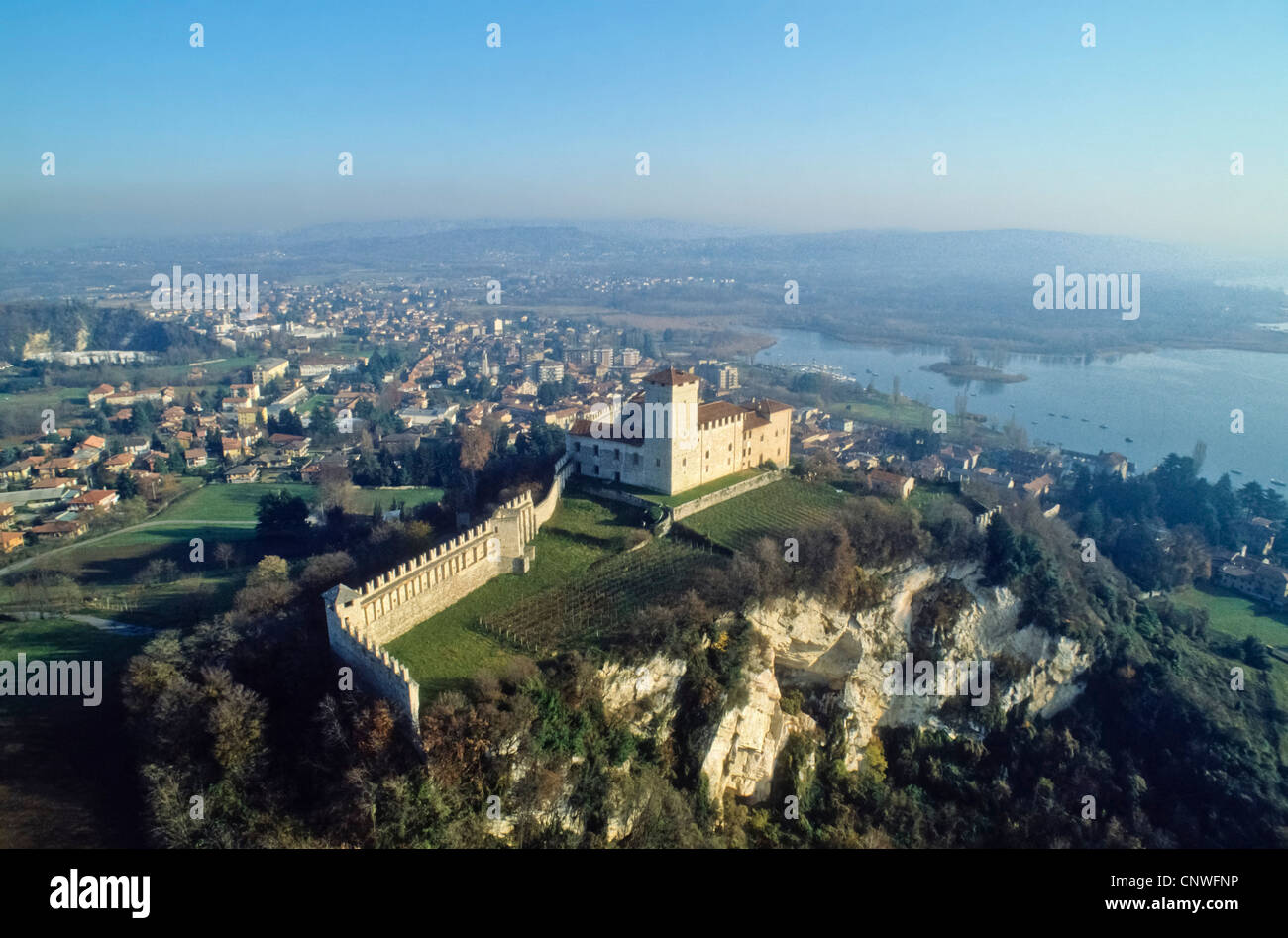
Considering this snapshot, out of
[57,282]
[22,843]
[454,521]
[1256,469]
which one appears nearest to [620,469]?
[454,521]

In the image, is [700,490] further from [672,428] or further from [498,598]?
[498,598]

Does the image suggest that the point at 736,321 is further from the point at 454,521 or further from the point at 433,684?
the point at 433,684

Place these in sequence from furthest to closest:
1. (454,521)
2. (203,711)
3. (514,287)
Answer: (514,287) → (454,521) → (203,711)

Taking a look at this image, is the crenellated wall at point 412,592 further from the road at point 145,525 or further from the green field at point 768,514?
the road at point 145,525

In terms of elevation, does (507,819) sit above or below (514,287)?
below

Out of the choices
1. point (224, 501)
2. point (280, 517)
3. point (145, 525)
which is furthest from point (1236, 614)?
point (145, 525)

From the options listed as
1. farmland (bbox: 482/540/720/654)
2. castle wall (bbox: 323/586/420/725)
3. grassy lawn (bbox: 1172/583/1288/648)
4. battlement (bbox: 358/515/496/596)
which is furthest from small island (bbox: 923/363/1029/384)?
castle wall (bbox: 323/586/420/725)
